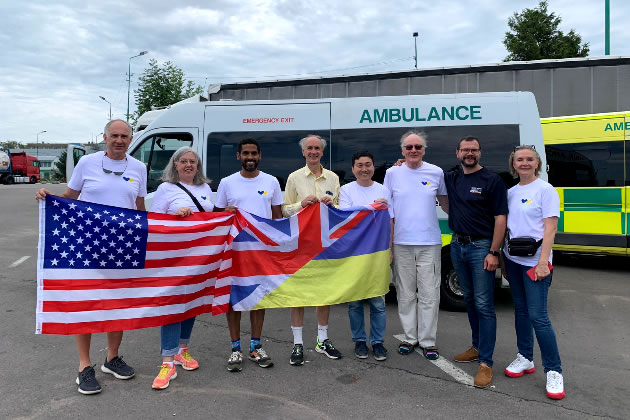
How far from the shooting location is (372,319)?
4.40 m

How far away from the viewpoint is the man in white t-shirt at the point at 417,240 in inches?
170

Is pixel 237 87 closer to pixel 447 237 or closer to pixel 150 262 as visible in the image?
pixel 447 237

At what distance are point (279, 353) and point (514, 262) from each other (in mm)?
2282

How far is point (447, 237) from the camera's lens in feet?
18.8

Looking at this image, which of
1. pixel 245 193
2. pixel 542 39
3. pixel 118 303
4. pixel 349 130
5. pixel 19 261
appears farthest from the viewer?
pixel 542 39

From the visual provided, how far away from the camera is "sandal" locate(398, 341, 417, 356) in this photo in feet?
14.5

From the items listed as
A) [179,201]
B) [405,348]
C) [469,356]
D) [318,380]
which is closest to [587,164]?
[469,356]

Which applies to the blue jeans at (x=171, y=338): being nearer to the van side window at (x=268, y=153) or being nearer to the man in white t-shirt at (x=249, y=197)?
the man in white t-shirt at (x=249, y=197)

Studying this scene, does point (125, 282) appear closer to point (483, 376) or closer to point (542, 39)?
point (483, 376)

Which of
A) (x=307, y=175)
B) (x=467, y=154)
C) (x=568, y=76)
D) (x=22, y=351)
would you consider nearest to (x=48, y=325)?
(x=22, y=351)

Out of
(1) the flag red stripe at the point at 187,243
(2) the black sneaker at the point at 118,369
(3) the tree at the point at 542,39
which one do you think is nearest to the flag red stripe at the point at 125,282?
(1) the flag red stripe at the point at 187,243

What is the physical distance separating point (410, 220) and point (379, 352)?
124 centimetres

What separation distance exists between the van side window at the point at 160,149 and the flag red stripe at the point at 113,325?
3274mm

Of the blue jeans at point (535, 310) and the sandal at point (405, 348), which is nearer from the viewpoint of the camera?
the blue jeans at point (535, 310)
